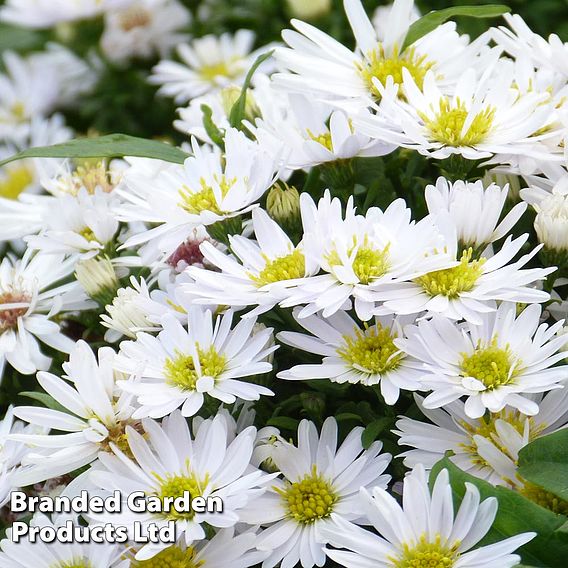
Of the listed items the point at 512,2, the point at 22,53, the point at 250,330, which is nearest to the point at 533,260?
the point at 250,330

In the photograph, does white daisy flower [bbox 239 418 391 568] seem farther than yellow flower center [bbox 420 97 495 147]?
No

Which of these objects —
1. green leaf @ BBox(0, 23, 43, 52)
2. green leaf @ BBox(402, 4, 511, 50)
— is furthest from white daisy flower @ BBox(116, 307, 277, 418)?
green leaf @ BBox(0, 23, 43, 52)

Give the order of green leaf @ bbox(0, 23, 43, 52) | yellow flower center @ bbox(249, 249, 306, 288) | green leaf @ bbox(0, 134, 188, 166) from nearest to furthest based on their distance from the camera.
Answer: yellow flower center @ bbox(249, 249, 306, 288) < green leaf @ bbox(0, 134, 188, 166) < green leaf @ bbox(0, 23, 43, 52)

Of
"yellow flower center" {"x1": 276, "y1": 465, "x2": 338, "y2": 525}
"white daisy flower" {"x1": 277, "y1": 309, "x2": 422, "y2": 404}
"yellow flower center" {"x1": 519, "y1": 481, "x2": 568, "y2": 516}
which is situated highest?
"white daisy flower" {"x1": 277, "y1": 309, "x2": 422, "y2": 404}

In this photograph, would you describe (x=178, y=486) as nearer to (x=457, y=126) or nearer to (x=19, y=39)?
(x=457, y=126)

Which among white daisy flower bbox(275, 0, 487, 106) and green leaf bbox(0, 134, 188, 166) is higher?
white daisy flower bbox(275, 0, 487, 106)

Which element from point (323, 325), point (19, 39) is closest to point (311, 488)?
point (323, 325)

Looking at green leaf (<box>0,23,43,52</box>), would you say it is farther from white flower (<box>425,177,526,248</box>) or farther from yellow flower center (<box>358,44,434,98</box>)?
white flower (<box>425,177,526,248</box>)

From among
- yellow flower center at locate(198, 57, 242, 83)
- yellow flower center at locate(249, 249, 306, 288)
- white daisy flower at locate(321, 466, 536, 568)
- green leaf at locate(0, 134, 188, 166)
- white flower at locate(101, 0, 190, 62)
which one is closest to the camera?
white daisy flower at locate(321, 466, 536, 568)
